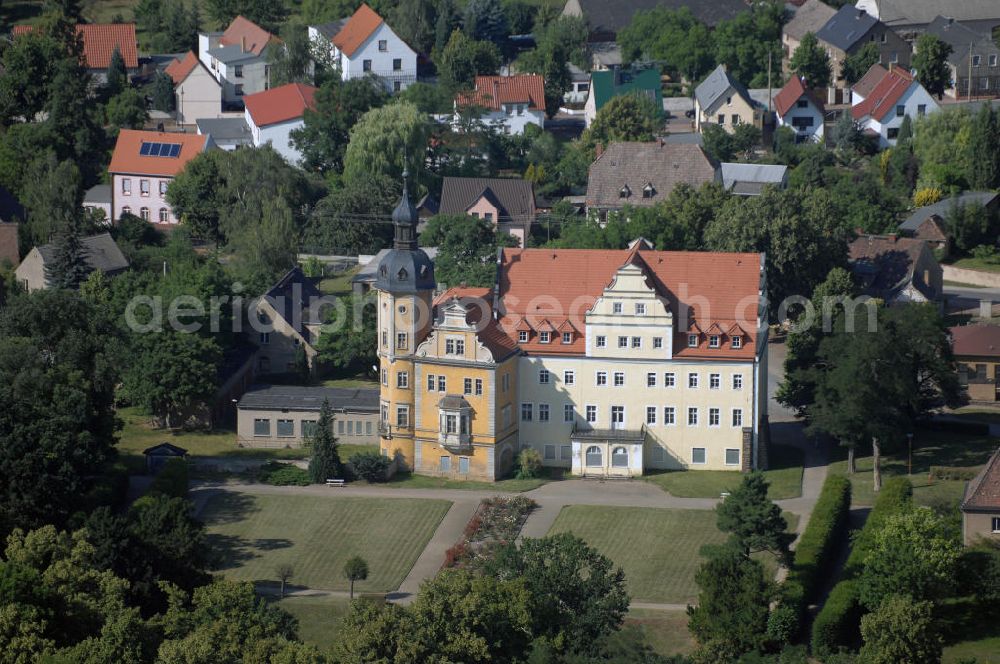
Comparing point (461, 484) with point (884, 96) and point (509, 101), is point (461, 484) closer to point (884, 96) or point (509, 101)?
point (509, 101)

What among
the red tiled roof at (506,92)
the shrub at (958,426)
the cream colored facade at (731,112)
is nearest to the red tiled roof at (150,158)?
the red tiled roof at (506,92)

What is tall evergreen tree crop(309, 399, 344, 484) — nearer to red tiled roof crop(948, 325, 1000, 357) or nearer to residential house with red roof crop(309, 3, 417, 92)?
red tiled roof crop(948, 325, 1000, 357)

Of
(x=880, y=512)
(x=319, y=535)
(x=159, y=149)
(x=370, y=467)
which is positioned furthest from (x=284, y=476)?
(x=159, y=149)

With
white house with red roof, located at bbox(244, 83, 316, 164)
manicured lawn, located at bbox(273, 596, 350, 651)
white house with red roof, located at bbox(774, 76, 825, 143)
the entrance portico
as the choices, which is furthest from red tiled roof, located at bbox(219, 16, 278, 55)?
manicured lawn, located at bbox(273, 596, 350, 651)

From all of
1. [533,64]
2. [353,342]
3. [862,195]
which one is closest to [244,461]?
[353,342]

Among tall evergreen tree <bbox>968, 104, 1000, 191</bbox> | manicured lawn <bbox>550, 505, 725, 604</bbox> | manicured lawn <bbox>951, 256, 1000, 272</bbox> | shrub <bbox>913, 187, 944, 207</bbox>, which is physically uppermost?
tall evergreen tree <bbox>968, 104, 1000, 191</bbox>

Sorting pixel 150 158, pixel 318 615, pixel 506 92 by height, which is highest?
pixel 506 92
